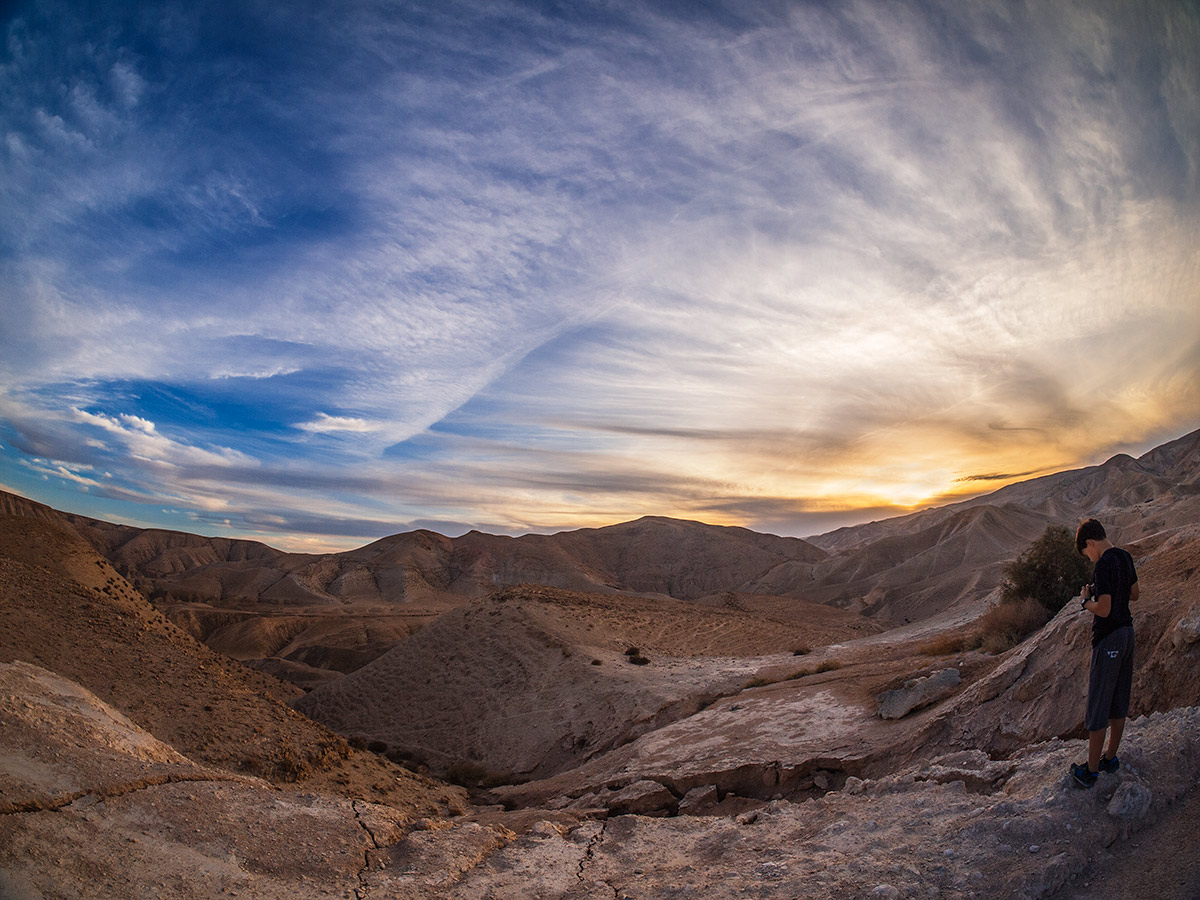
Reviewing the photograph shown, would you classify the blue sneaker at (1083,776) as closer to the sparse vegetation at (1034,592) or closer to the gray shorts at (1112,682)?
the gray shorts at (1112,682)

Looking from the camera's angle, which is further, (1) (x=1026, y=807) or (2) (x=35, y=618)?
(2) (x=35, y=618)

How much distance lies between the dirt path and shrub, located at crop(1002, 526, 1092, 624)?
10248 millimetres

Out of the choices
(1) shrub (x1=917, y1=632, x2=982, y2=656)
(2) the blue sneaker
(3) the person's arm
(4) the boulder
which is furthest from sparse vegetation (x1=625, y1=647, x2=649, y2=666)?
(3) the person's arm

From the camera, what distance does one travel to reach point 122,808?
15.8ft

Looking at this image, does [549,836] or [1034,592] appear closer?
[549,836]

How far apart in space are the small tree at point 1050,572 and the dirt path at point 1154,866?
10.2 m

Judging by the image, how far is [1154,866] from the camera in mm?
3621

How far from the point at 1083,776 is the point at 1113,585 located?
4.36 feet

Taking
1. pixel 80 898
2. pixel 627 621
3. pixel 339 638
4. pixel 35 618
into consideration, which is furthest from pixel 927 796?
pixel 339 638

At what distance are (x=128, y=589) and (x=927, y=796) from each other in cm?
1820

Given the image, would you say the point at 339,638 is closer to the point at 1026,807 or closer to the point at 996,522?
the point at 1026,807

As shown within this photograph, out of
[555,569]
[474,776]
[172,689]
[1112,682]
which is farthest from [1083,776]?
[555,569]

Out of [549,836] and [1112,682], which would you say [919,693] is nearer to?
[1112,682]

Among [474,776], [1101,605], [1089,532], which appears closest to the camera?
[1101,605]
